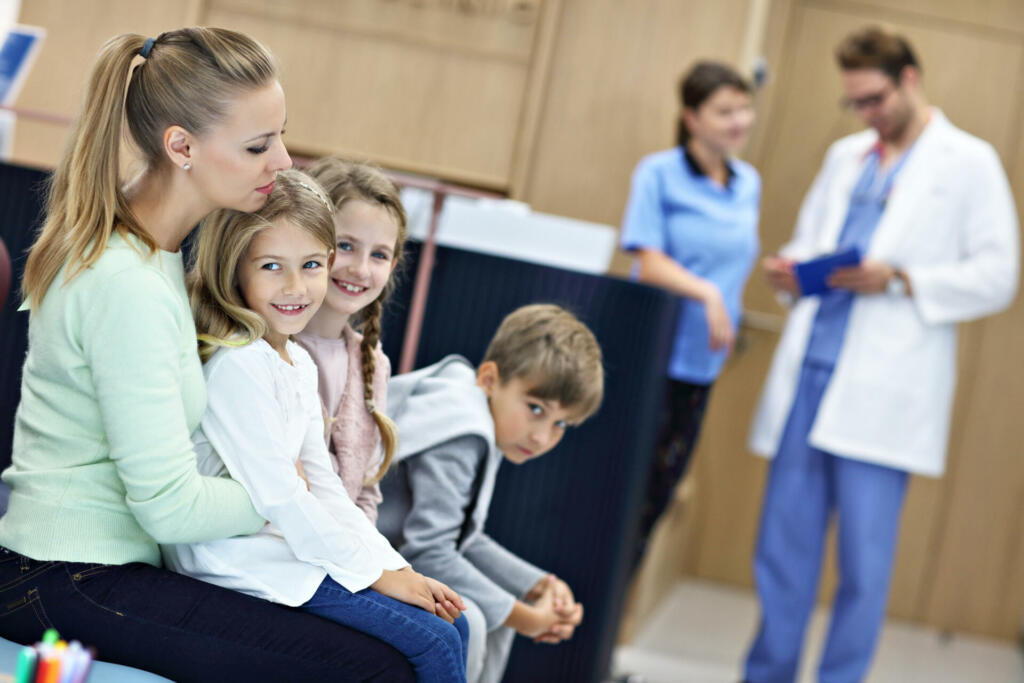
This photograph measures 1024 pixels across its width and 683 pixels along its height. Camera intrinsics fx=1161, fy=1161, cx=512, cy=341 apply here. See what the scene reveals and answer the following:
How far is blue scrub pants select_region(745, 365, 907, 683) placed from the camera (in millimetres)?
2559

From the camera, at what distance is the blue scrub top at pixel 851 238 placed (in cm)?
262

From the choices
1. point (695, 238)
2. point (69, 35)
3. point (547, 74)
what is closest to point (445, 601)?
point (695, 238)

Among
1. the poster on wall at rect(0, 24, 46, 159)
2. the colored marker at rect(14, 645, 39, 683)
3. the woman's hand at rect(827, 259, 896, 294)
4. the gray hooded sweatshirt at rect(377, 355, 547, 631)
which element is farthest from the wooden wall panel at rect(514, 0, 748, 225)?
the colored marker at rect(14, 645, 39, 683)

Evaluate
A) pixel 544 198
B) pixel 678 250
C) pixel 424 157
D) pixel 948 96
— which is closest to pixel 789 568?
pixel 678 250

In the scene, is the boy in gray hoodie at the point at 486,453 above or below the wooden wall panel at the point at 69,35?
below

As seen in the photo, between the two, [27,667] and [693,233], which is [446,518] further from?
[693,233]

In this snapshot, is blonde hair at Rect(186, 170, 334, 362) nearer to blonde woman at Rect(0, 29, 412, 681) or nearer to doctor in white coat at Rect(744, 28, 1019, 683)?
blonde woman at Rect(0, 29, 412, 681)

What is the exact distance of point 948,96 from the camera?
12.0 ft

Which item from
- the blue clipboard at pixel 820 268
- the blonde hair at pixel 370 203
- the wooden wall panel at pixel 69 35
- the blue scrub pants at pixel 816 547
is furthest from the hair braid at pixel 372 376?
the wooden wall panel at pixel 69 35

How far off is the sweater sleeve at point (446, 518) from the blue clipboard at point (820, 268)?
1469mm

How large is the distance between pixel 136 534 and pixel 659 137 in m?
2.53

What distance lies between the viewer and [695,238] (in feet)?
8.02

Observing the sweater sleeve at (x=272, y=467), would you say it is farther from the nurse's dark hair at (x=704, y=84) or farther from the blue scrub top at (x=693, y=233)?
the nurse's dark hair at (x=704, y=84)

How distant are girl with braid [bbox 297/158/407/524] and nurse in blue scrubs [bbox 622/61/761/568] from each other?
4.17 feet
